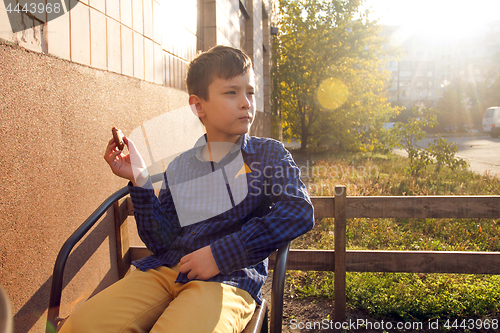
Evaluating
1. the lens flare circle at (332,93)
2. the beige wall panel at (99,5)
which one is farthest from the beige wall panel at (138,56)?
the lens flare circle at (332,93)

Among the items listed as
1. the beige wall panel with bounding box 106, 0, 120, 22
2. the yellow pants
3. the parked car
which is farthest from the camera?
the parked car

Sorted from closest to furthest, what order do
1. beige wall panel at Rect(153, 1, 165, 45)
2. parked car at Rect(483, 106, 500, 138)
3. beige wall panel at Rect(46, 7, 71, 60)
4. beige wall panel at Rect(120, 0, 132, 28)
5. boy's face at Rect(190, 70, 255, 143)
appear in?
boy's face at Rect(190, 70, 255, 143)
beige wall panel at Rect(46, 7, 71, 60)
beige wall panel at Rect(120, 0, 132, 28)
beige wall panel at Rect(153, 1, 165, 45)
parked car at Rect(483, 106, 500, 138)

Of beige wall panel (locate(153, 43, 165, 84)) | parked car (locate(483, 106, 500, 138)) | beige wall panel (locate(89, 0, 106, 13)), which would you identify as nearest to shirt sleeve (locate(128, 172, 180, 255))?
beige wall panel (locate(89, 0, 106, 13))

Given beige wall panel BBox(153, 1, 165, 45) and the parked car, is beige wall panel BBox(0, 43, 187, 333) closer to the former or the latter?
beige wall panel BBox(153, 1, 165, 45)

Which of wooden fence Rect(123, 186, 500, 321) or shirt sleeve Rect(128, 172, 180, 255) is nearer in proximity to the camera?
shirt sleeve Rect(128, 172, 180, 255)

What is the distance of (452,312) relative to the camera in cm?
258

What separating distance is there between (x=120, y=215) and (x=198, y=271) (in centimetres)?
118

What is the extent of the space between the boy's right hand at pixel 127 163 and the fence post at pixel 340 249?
4.79 feet

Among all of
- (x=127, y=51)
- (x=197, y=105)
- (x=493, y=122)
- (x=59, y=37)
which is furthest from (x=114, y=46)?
(x=493, y=122)

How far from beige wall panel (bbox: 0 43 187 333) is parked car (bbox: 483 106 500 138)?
27.9 metres

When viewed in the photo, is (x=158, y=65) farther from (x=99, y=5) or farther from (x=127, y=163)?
(x=127, y=163)

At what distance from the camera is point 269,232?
54.0 inches

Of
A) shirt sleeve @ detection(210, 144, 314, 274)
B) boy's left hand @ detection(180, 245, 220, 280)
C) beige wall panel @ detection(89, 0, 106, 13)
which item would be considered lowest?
boy's left hand @ detection(180, 245, 220, 280)

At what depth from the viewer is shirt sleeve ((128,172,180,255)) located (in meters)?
1.50
